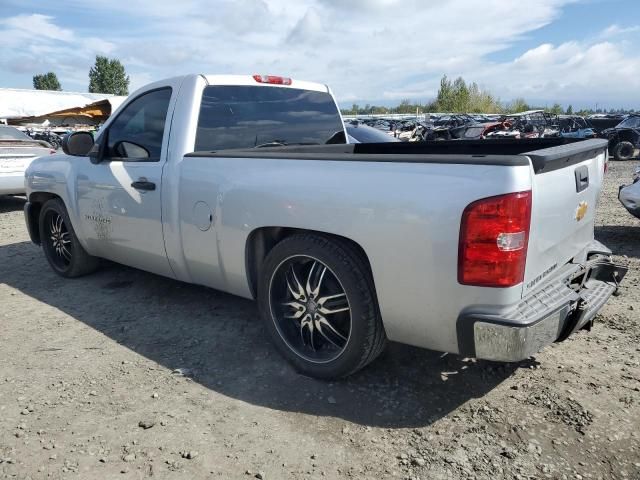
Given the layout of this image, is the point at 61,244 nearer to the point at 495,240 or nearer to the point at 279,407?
the point at 279,407

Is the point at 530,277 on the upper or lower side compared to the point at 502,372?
upper

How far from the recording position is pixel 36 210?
5613mm

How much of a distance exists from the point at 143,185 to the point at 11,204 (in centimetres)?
805

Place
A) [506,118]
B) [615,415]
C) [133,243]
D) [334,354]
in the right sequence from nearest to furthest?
[615,415]
[334,354]
[133,243]
[506,118]

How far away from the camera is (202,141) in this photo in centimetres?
386

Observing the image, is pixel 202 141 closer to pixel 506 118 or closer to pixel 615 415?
pixel 615 415

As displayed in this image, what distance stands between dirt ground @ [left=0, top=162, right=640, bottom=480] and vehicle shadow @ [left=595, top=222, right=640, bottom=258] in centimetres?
207

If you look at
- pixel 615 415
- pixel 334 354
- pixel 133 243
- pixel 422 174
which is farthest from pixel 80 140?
pixel 615 415

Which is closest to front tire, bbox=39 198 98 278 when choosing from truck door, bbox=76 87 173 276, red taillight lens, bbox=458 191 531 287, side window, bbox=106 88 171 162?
truck door, bbox=76 87 173 276

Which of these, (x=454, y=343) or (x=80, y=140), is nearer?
(x=454, y=343)

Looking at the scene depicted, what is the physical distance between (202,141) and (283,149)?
59 cm

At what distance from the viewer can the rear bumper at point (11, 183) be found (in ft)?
29.0

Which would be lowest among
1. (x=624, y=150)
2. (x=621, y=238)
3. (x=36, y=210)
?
(x=621, y=238)

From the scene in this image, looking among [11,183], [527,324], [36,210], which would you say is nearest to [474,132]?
[11,183]
